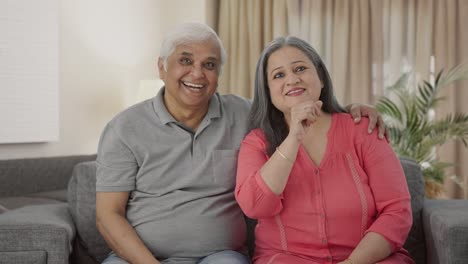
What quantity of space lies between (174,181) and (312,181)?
463 mm

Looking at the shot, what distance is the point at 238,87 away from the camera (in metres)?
5.74

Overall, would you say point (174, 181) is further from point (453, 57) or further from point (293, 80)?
point (453, 57)

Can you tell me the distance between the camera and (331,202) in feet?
6.30

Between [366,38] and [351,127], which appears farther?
[366,38]

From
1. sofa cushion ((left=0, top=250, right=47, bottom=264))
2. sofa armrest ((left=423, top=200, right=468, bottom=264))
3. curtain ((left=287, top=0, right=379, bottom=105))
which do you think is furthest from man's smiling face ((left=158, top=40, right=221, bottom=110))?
→ curtain ((left=287, top=0, right=379, bottom=105))

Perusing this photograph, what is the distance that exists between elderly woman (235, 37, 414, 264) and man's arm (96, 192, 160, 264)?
14.0 inches

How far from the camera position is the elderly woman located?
1888 millimetres

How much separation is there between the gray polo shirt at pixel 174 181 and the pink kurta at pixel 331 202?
0.46 ft

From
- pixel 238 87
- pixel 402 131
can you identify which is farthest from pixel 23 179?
pixel 402 131

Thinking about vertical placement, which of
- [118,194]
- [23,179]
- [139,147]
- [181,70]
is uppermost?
[181,70]

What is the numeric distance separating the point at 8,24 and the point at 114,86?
134cm

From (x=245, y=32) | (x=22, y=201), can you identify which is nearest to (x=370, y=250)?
(x=22, y=201)

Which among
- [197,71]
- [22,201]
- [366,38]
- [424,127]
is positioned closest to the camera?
[197,71]

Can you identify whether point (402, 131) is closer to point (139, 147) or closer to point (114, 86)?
point (114, 86)
